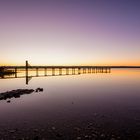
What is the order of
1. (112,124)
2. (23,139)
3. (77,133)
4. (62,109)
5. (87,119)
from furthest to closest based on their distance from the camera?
(62,109)
(87,119)
(112,124)
(77,133)
(23,139)

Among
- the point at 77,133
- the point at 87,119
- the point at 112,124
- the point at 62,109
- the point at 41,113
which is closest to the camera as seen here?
the point at 77,133

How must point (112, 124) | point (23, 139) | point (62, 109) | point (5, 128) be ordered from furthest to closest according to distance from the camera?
point (62, 109) → point (112, 124) → point (5, 128) → point (23, 139)

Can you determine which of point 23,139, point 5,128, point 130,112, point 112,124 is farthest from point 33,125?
point 130,112

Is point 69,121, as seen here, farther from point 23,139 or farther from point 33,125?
point 23,139

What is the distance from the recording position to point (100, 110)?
21812 millimetres

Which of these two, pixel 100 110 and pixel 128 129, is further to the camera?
pixel 100 110

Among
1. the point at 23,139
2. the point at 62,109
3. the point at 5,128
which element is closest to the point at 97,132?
the point at 23,139

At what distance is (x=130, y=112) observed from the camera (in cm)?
2091

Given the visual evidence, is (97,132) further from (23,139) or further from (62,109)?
(62,109)

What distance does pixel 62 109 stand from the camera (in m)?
22.5

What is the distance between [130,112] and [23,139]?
1123 centimetres

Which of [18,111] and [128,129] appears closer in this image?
[128,129]

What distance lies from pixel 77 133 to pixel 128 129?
12.1ft

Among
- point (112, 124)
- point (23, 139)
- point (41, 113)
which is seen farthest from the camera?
point (41, 113)
